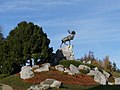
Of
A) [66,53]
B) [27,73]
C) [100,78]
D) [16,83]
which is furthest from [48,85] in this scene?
[66,53]

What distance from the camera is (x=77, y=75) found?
43781 mm

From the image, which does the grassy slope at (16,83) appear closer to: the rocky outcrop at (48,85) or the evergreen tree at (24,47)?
the rocky outcrop at (48,85)

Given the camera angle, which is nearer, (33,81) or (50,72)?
(33,81)

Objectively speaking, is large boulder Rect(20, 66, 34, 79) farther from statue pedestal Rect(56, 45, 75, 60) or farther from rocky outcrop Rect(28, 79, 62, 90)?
statue pedestal Rect(56, 45, 75, 60)

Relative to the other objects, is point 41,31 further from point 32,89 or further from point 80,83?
point 32,89

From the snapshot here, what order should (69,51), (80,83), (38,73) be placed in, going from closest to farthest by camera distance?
(80,83), (38,73), (69,51)

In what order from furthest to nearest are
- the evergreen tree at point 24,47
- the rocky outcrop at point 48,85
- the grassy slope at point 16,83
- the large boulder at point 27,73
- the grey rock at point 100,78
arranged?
the evergreen tree at point 24,47 < the grey rock at point 100,78 < the large boulder at point 27,73 < the grassy slope at point 16,83 < the rocky outcrop at point 48,85

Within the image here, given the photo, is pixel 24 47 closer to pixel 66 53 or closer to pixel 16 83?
pixel 66 53

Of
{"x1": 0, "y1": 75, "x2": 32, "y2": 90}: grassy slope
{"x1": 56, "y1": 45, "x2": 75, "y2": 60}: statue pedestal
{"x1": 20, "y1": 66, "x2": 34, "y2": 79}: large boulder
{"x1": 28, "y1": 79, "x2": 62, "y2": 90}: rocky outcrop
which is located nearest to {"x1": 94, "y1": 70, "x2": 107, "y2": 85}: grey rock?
{"x1": 20, "y1": 66, "x2": 34, "y2": 79}: large boulder

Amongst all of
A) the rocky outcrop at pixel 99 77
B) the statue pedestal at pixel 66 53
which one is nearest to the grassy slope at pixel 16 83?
the rocky outcrop at pixel 99 77

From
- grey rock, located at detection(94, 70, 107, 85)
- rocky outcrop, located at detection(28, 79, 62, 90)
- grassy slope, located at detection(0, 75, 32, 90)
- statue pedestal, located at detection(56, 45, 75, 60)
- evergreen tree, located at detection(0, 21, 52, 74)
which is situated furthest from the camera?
statue pedestal, located at detection(56, 45, 75, 60)

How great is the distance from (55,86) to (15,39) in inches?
574

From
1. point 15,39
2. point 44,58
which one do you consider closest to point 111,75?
point 44,58

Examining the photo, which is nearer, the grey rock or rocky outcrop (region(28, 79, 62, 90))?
rocky outcrop (region(28, 79, 62, 90))
